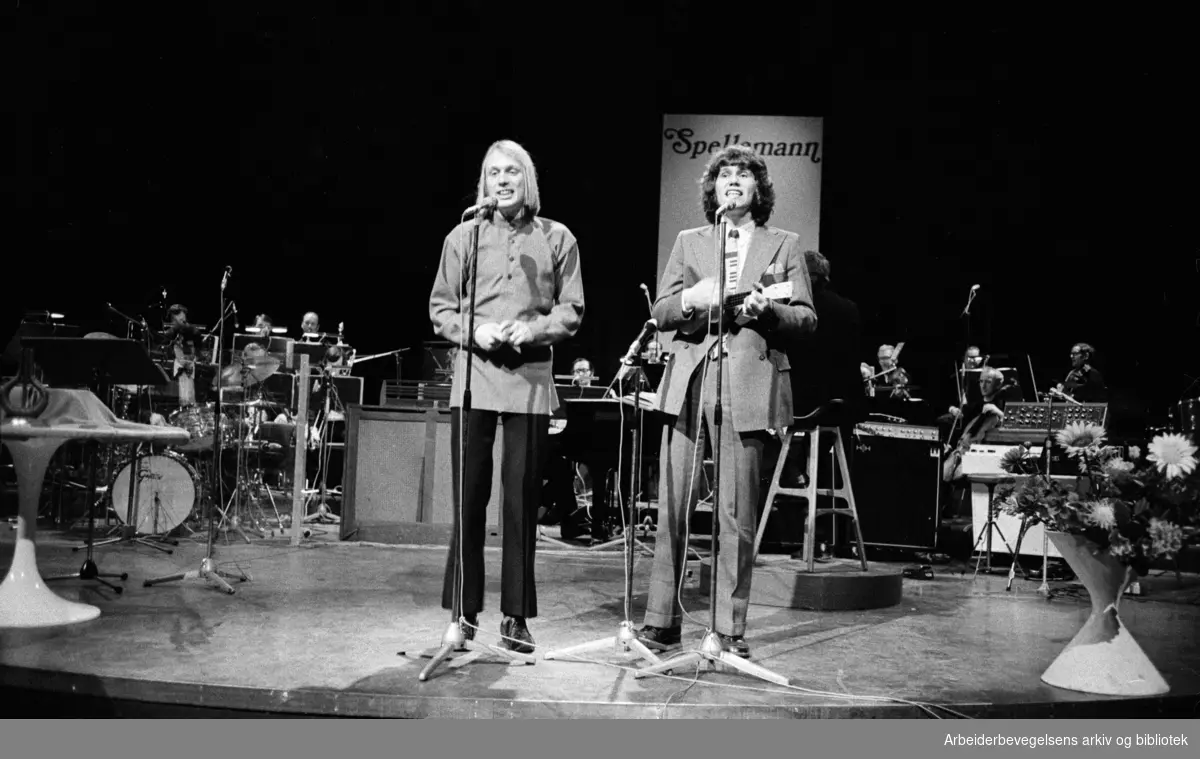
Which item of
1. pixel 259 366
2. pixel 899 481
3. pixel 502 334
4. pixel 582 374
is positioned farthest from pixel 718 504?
pixel 582 374

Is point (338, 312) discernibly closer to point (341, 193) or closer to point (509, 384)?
point (341, 193)

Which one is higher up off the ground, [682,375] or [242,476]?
[682,375]

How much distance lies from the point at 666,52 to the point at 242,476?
5.91 m

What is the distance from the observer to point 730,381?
3.38 m

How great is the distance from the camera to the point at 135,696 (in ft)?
9.30

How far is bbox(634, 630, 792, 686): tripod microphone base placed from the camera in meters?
3.00

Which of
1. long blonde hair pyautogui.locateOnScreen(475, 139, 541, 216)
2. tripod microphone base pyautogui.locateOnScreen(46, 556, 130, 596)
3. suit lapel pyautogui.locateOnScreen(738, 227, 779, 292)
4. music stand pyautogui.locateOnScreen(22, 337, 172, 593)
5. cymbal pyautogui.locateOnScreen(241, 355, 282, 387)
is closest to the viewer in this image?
long blonde hair pyautogui.locateOnScreen(475, 139, 541, 216)

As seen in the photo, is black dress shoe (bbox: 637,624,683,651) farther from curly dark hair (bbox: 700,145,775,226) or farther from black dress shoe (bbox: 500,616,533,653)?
curly dark hair (bbox: 700,145,775,226)

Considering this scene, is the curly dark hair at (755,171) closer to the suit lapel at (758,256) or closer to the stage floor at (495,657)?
the suit lapel at (758,256)

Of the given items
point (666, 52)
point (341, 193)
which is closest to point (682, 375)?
point (666, 52)

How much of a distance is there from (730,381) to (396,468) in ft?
13.0

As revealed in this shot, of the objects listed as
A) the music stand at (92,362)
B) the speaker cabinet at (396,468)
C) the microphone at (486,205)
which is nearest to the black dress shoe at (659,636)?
the microphone at (486,205)

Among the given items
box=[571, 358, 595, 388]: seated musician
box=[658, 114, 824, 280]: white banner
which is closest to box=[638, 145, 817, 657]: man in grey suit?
box=[658, 114, 824, 280]: white banner

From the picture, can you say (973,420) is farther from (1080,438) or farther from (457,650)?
(457,650)
